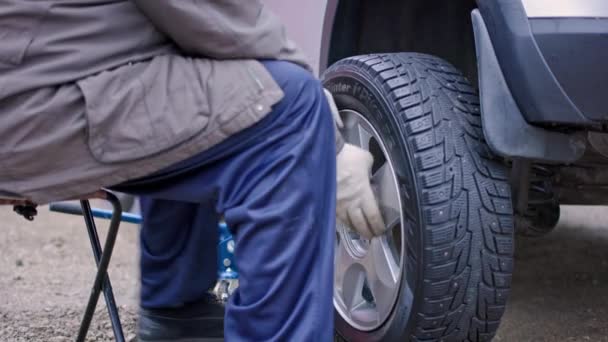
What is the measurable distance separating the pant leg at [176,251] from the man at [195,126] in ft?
1.58

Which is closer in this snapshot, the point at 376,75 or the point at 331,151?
the point at 331,151

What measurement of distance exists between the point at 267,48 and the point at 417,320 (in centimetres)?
77

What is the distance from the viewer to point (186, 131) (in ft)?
4.88

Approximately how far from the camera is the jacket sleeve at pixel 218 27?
1491mm

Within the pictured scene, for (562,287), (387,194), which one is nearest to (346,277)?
(387,194)

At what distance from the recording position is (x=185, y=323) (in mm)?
2203

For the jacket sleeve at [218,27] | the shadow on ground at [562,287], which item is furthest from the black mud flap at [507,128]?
the shadow on ground at [562,287]

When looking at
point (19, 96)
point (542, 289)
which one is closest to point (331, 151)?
point (19, 96)

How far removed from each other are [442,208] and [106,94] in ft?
2.65

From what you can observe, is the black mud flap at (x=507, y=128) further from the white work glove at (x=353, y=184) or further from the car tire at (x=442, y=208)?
the white work glove at (x=353, y=184)

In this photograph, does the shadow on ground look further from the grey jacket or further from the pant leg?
the grey jacket

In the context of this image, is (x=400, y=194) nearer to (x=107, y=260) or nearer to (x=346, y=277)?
(x=346, y=277)

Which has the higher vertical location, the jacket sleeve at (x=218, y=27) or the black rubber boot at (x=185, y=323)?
the jacket sleeve at (x=218, y=27)

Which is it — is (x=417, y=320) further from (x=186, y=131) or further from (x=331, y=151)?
(x=186, y=131)
